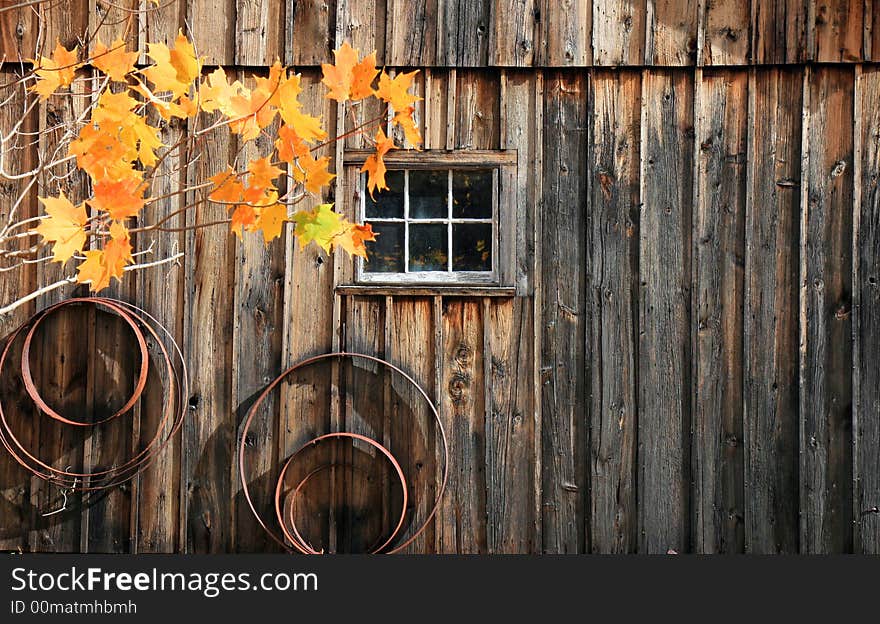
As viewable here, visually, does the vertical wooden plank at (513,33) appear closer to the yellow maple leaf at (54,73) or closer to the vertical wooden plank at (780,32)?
the vertical wooden plank at (780,32)

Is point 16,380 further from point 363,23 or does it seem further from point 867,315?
point 867,315

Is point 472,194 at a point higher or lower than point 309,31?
lower

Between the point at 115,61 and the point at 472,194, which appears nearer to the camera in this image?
the point at 115,61

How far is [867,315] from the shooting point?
3.80 meters

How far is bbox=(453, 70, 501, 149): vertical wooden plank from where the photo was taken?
3863 mm

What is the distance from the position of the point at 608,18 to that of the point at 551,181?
0.82 meters

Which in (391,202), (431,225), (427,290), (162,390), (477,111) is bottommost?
(162,390)

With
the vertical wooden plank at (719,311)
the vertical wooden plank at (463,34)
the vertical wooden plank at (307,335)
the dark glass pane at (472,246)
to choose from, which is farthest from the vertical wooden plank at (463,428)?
the vertical wooden plank at (463,34)

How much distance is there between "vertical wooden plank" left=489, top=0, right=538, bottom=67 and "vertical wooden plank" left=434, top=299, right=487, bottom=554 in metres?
1.16

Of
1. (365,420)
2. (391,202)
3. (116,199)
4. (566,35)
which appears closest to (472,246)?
(391,202)

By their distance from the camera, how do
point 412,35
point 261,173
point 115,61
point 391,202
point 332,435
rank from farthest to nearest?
point 391,202 < point 412,35 < point 332,435 < point 115,61 < point 261,173

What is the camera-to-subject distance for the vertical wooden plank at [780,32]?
12.5 ft

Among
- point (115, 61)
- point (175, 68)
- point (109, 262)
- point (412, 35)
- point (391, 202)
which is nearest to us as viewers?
point (109, 262)

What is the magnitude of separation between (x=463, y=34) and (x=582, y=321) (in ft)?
4.82
